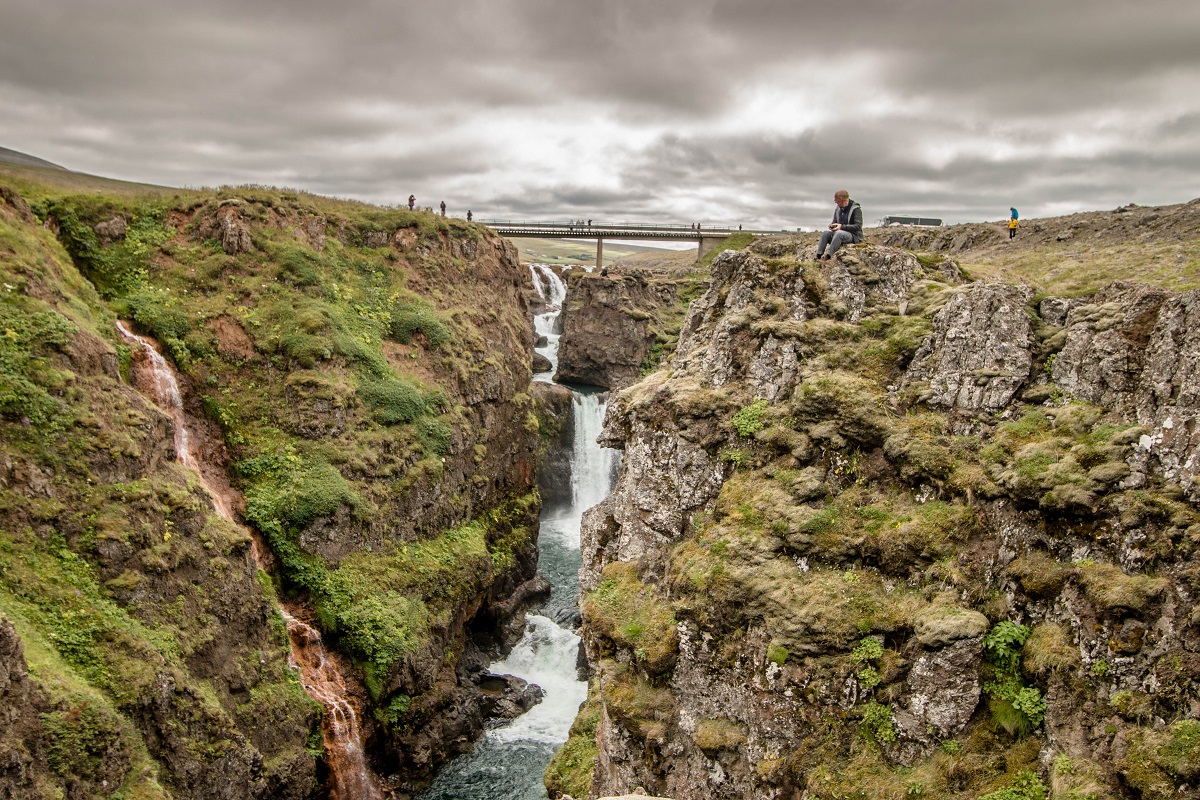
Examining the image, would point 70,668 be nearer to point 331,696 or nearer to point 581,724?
point 331,696

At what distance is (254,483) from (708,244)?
77633 millimetres

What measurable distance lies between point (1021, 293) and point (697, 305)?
9204 millimetres

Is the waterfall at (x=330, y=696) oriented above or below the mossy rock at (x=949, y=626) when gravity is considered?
below

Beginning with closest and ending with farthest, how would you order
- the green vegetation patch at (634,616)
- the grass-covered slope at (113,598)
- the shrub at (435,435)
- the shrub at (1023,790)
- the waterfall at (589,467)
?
the shrub at (1023,790), the green vegetation patch at (634,616), the grass-covered slope at (113,598), the shrub at (435,435), the waterfall at (589,467)

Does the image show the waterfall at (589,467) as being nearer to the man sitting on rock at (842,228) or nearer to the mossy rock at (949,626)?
the man sitting on rock at (842,228)

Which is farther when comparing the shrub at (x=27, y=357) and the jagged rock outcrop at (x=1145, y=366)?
the shrub at (x=27, y=357)

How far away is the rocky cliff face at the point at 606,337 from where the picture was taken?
2527 inches

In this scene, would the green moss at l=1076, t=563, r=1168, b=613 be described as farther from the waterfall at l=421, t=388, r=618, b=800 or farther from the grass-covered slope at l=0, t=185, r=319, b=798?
the grass-covered slope at l=0, t=185, r=319, b=798

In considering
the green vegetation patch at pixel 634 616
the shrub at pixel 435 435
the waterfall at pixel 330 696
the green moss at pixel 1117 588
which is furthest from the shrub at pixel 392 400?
the green moss at pixel 1117 588

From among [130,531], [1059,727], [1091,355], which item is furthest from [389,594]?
[1091,355]

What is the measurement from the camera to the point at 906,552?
43.2 feet

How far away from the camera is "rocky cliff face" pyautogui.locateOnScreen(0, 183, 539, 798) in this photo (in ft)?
55.9

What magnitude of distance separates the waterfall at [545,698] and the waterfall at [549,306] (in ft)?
88.0

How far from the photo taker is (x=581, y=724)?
2289 centimetres
